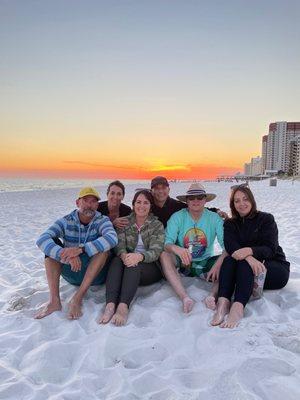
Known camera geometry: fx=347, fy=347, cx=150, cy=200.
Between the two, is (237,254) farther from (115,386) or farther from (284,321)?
(115,386)

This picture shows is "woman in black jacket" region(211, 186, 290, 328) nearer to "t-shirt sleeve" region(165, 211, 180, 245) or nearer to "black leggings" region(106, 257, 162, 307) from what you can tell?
"t-shirt sleeve" region(165, 211, 180, 245)

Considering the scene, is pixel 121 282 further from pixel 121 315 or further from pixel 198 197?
pixel 198 197

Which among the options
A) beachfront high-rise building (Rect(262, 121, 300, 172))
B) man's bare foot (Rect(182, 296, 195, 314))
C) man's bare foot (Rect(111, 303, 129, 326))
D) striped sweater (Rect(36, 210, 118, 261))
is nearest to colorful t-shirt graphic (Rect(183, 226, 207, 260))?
man's bare foot (Rect(182, 296, 195, 314))

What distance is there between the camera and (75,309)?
367cm

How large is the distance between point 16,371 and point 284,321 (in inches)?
95.9

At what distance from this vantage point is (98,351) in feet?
9.66

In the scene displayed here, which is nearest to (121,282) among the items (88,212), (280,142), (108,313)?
(108,313)

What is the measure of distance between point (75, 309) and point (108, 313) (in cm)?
39

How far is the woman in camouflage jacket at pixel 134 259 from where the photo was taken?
3.71 metres

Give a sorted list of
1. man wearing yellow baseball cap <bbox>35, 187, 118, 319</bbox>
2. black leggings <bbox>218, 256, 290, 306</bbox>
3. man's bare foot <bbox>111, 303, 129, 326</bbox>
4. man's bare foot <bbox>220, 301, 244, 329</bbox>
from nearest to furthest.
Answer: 1. man's bare foot <bbox>220, 301, 244, 329</bbox>
2. man's bare foot <bbox>111, 303, 129, 326</bbox>
3. black leggings <bbox>218, 256, 290, 306</bbox>
4. man wearing yellow baseball cap <bbox>35, 187, 118, 319</bbox>

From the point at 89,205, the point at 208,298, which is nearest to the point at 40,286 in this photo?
the point at 89,205

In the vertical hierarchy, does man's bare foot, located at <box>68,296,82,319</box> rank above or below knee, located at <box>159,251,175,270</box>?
below

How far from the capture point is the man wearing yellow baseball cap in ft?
12.5

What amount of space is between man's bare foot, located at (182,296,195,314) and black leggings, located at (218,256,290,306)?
1.02 feet
